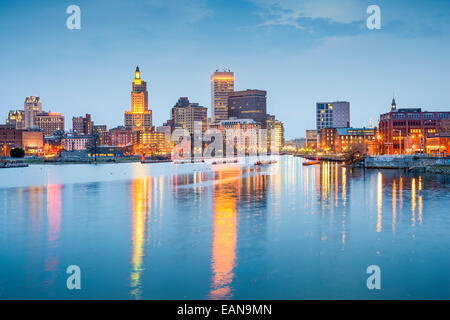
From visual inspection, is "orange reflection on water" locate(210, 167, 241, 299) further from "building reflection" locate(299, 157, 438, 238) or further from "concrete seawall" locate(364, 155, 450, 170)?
"concrete seawall" locate(364, 155, 450, 170)

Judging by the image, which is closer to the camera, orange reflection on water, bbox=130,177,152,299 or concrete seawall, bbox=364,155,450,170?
orange reflection on water, bbox=130,177,152,299

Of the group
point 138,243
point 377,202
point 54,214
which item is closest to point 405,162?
point 377,202

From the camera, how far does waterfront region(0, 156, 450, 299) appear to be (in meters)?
20.5

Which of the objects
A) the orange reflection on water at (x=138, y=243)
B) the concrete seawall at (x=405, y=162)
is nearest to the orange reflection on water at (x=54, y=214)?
the orange reflection on water at (x=138, y=243)

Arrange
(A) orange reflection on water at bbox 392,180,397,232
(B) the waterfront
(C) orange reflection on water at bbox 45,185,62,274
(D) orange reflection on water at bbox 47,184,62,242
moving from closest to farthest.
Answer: (B) the waterfront, (C) orange reflection on water at bbox 45,185,62,274, (D) orange reflection on water at bbox 47,184,62,242, (A) orange reflection on water at bbox 392,180,397,232

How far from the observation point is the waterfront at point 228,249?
67.2 feet

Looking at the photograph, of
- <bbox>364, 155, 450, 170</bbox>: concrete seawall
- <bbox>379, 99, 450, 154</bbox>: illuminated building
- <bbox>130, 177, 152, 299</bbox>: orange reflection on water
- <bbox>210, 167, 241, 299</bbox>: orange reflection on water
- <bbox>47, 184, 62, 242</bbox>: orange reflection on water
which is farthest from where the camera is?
<bbox>379, 99, 450, 154</bbox>: illuminated building

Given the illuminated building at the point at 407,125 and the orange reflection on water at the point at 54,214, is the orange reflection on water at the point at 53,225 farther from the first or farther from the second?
the illuminated building at the point at 407,125

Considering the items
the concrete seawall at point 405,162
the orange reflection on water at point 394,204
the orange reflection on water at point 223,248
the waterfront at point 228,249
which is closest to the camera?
the orange reflection on water at point 223,248

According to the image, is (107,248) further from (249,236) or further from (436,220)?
(436,220)

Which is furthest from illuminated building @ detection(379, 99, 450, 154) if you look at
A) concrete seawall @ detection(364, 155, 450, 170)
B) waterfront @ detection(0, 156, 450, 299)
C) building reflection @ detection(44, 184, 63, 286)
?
building reflection @ detection(44, 184, 63, 286)

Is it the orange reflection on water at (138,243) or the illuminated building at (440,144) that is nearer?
the orange reflection on water at (138,243)

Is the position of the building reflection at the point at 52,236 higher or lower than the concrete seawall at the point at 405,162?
lower
